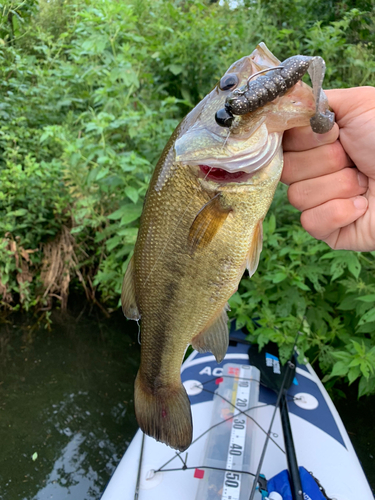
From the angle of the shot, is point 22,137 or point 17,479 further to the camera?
point 22,137

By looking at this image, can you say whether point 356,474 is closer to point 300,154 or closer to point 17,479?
point 300,154

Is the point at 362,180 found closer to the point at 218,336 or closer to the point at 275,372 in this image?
the point at 218,336

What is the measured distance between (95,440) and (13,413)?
86 cm

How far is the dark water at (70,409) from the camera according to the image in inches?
110

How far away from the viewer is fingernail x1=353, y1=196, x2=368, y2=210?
4.47 feet

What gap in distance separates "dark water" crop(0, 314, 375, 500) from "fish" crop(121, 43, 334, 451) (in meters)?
1.78

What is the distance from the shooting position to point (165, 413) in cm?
154

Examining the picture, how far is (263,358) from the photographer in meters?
2.65

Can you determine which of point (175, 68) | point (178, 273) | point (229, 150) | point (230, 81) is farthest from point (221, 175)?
point (175, 68)

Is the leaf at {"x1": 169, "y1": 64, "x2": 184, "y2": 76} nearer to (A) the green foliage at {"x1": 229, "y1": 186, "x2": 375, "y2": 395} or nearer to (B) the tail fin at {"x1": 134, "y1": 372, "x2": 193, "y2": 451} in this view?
(A) the green foliage at {"x1": 229, "y1": 186, "x2": 375, "y2": 395}

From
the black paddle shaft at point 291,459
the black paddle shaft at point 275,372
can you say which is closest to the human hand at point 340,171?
the black paddle shaft at point 291,459

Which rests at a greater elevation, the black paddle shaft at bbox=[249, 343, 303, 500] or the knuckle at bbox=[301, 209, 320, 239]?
the knuckle at bbox=[301, 209, 320, 239]

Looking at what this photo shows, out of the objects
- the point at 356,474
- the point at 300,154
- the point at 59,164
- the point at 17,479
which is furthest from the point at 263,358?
the point at 59,164

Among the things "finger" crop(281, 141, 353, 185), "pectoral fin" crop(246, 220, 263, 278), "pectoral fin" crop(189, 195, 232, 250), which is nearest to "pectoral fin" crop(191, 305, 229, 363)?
"pectoral fin" crop(246, 220, 263, 278)
